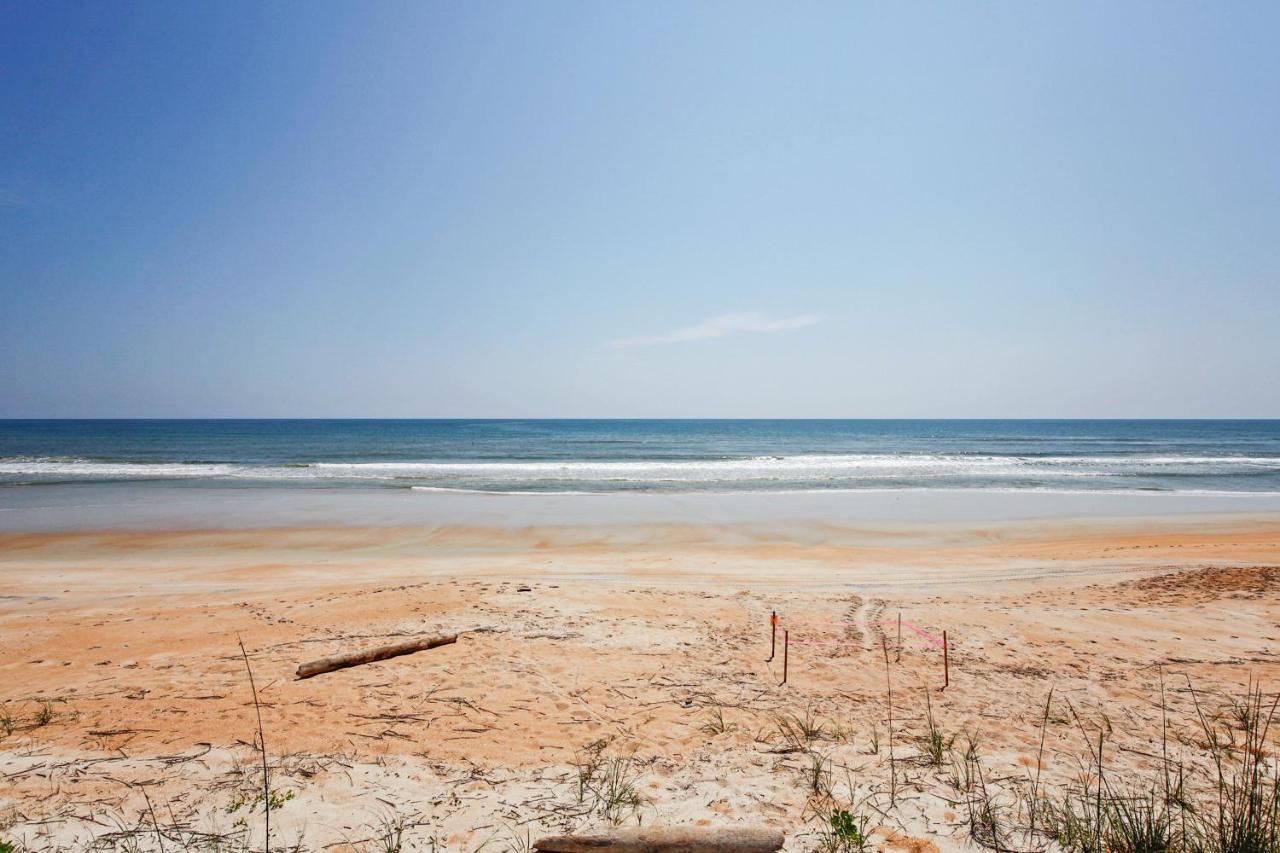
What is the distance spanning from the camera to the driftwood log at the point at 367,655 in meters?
5.93

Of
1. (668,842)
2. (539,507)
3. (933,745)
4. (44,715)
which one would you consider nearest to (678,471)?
(539,507)

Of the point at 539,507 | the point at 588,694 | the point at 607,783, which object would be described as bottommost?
the point at 539,507

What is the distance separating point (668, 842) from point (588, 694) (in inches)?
103

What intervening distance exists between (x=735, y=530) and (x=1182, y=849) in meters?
13.4

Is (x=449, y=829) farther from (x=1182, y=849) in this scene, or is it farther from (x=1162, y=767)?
(x=1162, y=767)

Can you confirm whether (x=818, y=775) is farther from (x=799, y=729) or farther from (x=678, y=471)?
(x=678, y=471)

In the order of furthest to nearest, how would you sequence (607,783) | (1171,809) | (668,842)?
(607,783) < (1171,809) < (668,842)

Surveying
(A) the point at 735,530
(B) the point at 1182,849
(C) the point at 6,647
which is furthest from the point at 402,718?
(A) the point at 735,530

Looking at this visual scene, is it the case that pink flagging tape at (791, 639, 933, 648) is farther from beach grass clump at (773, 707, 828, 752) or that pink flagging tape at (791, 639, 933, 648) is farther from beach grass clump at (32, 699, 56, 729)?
beach grass clump at (32, 699, 56, 729)

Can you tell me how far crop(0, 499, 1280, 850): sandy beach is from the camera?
3803 millimetres

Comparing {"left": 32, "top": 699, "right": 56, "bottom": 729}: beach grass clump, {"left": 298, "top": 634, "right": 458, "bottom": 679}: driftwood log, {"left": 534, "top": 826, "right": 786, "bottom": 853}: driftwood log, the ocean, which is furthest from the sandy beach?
the ocean

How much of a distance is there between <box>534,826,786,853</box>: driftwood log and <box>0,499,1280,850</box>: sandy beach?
1.13 feet

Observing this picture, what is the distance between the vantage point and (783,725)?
5039mm

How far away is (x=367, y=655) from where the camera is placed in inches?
248
